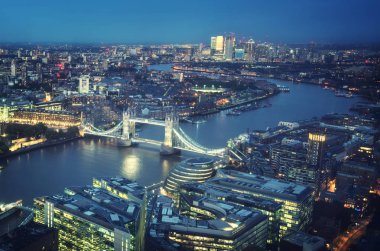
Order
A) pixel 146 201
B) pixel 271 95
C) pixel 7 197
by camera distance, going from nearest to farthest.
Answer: pixel 146 201
pixel 7 197
pixel 271 95

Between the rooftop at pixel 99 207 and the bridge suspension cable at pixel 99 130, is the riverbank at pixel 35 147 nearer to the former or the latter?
the bridge suspension cable at pixel 99 130

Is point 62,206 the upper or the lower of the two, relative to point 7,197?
upper

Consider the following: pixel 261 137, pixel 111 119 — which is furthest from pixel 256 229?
pixel 111 119

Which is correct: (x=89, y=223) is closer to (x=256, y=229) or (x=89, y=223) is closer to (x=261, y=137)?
(x=256, y=229)

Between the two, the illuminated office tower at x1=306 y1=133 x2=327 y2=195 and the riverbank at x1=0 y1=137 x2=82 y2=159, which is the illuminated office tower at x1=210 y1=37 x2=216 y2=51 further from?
the illuminated office tower at x1=306 y1=133 x2=327 y2=195

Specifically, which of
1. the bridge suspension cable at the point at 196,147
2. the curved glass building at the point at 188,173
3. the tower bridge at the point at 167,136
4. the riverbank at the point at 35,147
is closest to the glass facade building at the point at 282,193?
the curved glass building at the point at 188,173

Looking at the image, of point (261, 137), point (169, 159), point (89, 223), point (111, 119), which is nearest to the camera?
point (89, 223)

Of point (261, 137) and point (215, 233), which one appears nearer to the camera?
point (215, 233)

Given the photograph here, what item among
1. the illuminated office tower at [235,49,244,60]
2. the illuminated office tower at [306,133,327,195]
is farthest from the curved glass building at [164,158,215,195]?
the illuminated office tower at [235,49,244,60]
